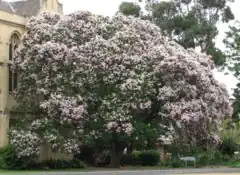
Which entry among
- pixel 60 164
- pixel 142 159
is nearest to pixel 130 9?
pixel 142 159

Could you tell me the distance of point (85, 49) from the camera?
136 ft

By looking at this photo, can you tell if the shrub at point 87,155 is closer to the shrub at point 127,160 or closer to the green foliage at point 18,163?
the shrub at point 127,160

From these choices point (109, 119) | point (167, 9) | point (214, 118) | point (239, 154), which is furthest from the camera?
point (167, 9)

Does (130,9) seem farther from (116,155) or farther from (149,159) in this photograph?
(116,155)

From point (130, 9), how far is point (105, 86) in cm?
2667

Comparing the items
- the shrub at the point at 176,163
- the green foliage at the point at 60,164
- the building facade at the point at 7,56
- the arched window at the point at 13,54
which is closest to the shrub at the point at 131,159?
the shrub at the point at 176,163

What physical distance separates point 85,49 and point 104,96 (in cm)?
332

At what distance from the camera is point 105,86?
41375mm

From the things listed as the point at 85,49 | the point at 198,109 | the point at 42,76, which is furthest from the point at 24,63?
the point at 198,109

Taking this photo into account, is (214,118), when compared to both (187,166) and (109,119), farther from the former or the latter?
(109,119)

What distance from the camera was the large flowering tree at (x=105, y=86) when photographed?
132 ft

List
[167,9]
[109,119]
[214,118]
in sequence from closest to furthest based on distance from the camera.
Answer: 1. [109,119]
2. [214,118]
3. [167,9]

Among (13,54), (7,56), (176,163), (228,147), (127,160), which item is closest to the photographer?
(13,54)

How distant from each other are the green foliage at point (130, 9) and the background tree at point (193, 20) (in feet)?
3.29
